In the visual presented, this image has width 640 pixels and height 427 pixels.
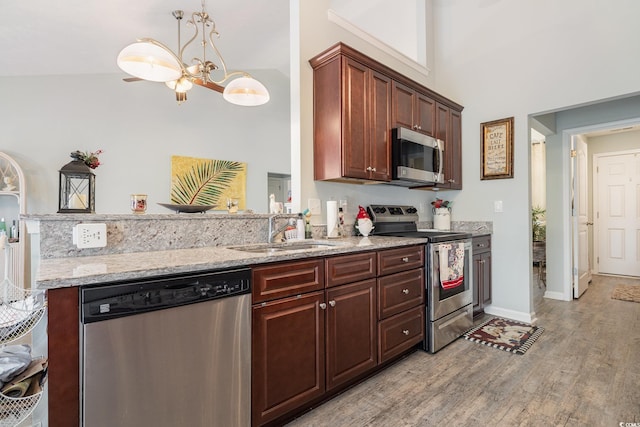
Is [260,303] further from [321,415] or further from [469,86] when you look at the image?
[469,86]

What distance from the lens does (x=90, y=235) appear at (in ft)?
5.01

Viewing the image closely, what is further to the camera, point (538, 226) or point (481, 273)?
point (538, 226)

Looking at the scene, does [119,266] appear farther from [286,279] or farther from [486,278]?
[486,278]

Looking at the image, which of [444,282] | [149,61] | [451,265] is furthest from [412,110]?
[149,61]

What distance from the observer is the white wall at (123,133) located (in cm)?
365

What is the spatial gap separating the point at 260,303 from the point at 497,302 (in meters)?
2.96

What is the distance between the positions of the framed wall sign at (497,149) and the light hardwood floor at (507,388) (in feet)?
5.32

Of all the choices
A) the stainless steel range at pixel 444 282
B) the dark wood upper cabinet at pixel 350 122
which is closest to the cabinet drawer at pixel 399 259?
the stainless steel range at pixel 444 282

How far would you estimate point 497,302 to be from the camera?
11.1 ft

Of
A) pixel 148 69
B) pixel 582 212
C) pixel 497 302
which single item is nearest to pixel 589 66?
pixel 582 212

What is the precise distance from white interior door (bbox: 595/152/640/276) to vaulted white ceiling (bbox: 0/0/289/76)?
5741 mm

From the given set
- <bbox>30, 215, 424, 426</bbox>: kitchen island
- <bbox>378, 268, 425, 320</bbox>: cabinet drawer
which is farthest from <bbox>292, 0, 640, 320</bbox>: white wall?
<bbox>378, 268, 425, 320</bbox>: cabinet drawer

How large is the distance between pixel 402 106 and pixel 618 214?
5.00m

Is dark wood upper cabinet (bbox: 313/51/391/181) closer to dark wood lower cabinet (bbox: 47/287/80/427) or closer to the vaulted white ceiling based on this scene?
the vaulted white ceiling
